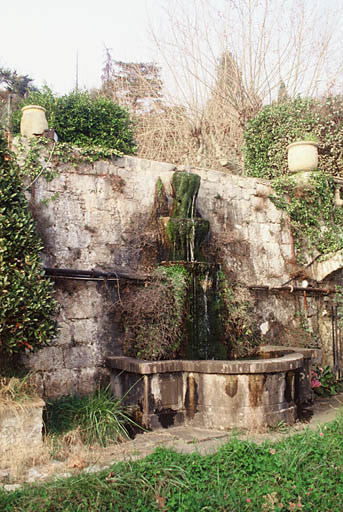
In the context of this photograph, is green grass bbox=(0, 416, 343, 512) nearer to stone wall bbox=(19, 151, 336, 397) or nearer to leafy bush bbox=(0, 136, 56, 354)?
leafy bush bbox=(0, 136, 56, 354)

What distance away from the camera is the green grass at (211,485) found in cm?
327

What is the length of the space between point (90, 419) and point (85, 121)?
5.30 meters

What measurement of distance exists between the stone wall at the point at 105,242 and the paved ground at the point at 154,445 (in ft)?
4.64

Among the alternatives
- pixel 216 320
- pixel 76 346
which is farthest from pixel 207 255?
pixel 76 346

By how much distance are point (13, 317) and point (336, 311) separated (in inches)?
232

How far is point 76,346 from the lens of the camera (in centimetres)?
606

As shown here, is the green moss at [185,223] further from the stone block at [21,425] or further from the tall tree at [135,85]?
the tall tree at [135,85]

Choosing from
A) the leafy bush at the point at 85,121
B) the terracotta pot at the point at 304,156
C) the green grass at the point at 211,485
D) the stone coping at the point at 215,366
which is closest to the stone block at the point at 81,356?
the stone coping at the point at 215,366

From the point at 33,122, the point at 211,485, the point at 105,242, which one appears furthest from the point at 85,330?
the point at 211,485

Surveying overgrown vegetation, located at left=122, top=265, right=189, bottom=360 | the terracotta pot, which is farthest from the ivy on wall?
overgrown vegetation, located at left=122, top=265, right=189, bottom=360

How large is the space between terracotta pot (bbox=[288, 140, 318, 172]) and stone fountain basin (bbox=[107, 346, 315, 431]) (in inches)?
165

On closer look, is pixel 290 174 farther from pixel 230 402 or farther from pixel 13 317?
pixel 13 317

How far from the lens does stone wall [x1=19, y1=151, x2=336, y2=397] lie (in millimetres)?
6039

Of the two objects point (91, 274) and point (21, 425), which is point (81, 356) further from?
point (21, 425)
